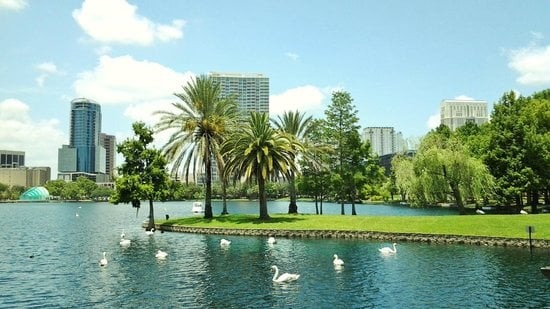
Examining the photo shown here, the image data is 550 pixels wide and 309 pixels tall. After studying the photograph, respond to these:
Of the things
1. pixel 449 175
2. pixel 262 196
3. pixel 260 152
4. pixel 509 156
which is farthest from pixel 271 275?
pixel 509 156

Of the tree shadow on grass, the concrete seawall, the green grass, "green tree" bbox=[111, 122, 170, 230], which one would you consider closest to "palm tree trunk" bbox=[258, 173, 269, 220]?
the tree shadow on grass

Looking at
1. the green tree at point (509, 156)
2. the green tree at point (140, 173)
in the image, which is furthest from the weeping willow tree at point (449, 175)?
the green tree at point (140, 173)

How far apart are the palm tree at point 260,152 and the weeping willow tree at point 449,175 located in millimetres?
19115

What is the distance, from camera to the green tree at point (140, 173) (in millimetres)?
56234

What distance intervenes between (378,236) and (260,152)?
1730 cm

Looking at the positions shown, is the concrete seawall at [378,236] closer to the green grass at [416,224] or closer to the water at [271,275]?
the green grass at [416,224]

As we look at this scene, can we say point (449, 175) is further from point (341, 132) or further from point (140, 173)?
point (140, 173)

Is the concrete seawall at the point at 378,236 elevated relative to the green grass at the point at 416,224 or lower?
lower

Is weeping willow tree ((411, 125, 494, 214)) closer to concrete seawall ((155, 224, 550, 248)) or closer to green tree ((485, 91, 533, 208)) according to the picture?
green tree ((485, 91, 533, 208))

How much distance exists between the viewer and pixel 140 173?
58594 millimetres

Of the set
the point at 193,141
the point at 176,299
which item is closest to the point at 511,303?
the point at 176,299

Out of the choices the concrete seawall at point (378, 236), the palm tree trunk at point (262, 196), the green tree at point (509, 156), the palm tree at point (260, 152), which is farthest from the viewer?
the green tree at point (509, 156)

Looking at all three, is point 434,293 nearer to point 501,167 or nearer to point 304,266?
point 304,266

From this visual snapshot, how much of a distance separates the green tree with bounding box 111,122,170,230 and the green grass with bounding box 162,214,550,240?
6076 millimetres
